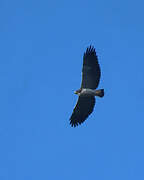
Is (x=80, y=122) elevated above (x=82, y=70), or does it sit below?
below

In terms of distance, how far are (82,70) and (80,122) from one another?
11.8 feet

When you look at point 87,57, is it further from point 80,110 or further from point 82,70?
point 80,110

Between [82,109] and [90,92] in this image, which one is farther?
[82,109]

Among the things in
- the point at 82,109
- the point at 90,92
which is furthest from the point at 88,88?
the point at 82,109

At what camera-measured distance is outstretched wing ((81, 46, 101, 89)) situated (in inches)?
1075

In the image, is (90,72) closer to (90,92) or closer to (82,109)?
(90,92)

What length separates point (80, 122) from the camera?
28875 mm

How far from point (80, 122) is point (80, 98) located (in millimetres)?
1708

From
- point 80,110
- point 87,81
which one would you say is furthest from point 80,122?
point 87,81

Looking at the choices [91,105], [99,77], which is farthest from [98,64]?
[91,105]

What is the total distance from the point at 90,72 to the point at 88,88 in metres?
1.07

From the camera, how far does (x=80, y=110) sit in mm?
28547

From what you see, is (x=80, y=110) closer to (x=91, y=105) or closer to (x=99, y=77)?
(x=91, y=105)

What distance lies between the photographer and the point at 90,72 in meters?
27.3
